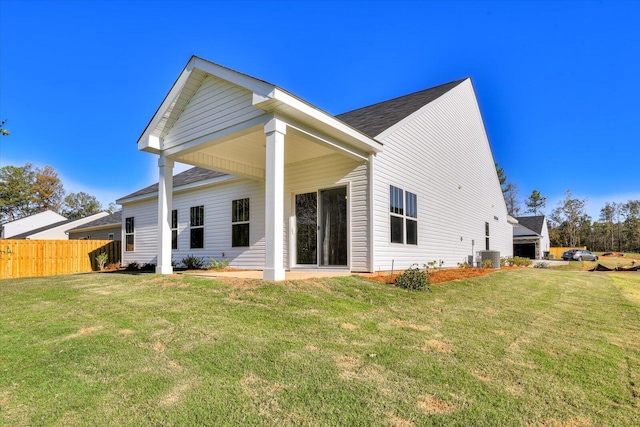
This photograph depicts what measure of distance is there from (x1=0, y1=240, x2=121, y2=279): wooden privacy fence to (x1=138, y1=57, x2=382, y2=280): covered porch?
856cm

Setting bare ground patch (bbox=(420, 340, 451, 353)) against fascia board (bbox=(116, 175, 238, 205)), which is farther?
fascia board (bbox=(116, 175, 238, 205))

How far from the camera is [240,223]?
439 inches

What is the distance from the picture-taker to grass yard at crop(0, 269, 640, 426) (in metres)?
2.44

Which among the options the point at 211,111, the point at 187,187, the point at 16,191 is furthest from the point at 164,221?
the point at 16,191

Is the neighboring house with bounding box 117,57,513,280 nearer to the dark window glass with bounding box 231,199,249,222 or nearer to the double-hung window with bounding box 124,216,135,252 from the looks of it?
the dark window glass with bounding box 231,199,249,222

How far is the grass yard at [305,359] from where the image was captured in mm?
2441

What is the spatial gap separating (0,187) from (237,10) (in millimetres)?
50891

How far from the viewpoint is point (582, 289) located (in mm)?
8922

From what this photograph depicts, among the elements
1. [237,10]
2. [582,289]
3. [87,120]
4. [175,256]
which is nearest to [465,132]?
[582,289]

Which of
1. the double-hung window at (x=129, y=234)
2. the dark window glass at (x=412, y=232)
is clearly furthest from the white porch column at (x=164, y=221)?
the double-hung window at (x=129, y=234)

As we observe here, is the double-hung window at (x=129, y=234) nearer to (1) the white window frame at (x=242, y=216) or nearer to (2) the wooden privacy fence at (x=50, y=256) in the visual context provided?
(2) the wooden privacy fence at (x=50, y=256)

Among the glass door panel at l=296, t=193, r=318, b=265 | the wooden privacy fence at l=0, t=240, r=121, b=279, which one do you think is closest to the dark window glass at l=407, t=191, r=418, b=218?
the glass door panel at l=296, t=193, r=318, b=265

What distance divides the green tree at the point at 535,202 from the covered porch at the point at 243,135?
61.3 meters

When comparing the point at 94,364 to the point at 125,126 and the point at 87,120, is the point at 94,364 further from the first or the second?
the point at 87,120
